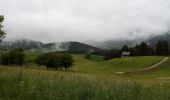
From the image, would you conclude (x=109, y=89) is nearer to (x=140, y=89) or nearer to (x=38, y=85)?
(x=140, y=89)

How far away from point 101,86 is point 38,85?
1934 millimetres

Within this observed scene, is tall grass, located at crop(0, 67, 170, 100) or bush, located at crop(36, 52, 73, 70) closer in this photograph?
tall grass, located at crop(0, 67, 170, 100)

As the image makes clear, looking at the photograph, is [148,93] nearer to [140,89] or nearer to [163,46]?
[140,89]

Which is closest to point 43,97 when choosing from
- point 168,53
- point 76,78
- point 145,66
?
point 76,78

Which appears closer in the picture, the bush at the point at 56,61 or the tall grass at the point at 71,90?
the tall grass at the point at 71,90

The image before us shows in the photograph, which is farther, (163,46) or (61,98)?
(163,46)

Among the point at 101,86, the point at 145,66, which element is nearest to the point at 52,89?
the point at 101,86

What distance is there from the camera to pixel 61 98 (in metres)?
10.6

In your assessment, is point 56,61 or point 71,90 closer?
point 71,90

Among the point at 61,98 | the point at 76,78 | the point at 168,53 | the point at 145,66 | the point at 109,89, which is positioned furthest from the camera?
the point at 168,53

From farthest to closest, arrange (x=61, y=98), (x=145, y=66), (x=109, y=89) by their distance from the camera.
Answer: (x=145, y=66) → (x=109, y=89) → (x=61, y=98)

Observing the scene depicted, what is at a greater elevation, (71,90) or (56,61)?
(56,61)

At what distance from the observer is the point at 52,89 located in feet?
37.3

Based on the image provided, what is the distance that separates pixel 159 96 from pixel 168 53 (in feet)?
555
